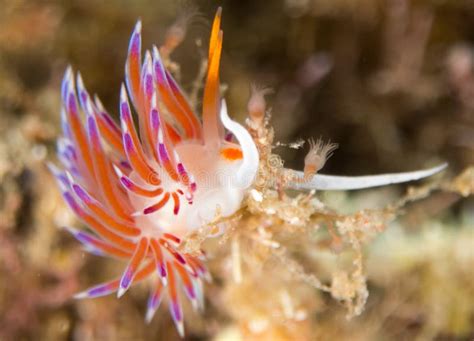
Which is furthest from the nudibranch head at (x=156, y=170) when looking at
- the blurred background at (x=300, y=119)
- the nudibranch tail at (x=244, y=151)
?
the blurred background at (x=300, y=119)

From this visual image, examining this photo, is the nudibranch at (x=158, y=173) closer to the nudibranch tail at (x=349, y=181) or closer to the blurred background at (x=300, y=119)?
the nudibranch tail at (x=349, y=181)

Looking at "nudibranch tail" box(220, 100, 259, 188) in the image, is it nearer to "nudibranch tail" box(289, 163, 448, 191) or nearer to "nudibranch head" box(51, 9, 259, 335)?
"nudibranch head" box(51, 9, 259, 335)

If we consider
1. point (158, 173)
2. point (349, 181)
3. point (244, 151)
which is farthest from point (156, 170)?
point (349, 181)

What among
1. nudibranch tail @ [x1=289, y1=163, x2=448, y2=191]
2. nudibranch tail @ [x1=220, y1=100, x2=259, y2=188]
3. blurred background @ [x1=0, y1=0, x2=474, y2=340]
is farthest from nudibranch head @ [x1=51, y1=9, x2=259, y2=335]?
blurred background @ [x1=0, y1=0, x2=474, y2=340]

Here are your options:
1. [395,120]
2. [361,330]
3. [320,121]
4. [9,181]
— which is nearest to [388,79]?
[395,120]

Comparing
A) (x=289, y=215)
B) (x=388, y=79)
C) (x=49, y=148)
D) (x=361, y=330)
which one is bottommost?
(x=361, y=330)

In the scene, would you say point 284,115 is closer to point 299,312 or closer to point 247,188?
point 299,312
